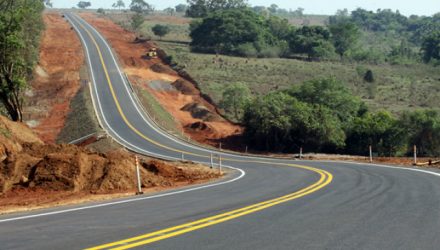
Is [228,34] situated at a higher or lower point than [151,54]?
higher

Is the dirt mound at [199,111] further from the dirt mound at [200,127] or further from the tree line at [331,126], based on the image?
the tree line at [331,126]

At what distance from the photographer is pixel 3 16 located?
36.2 m

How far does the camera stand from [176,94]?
80.1m

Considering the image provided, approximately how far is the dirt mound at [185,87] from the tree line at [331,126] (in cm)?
2251

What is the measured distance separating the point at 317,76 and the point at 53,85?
41126mm

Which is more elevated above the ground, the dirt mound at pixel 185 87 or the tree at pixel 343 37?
the tree at pixel 343 37

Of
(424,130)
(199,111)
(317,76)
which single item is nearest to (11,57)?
(424,130)

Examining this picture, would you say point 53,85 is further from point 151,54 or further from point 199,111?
point 151,54

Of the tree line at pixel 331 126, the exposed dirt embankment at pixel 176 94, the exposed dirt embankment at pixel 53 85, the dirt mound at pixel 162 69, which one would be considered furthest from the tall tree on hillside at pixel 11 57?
the dirt mound at pixel 162 69

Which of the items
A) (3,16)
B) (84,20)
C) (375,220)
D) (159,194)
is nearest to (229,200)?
(159,194)

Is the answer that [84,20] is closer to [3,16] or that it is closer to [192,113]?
[192,113]

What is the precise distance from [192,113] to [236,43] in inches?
1550

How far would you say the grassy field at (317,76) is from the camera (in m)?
81.7

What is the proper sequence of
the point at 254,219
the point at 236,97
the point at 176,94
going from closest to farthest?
the point at 254,219
the point at 236,97
the point at 176,94
